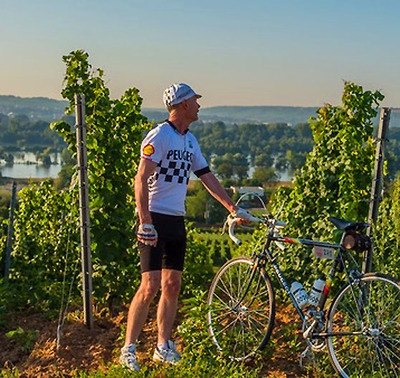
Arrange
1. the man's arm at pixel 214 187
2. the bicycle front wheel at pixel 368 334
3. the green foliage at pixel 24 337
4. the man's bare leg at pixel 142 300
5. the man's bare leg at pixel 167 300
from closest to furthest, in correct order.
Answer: the bicycle front wheel at pixel 368 334, the man's bare leg at pixel 142 300, the man's bare leg at pixel 167 300, the man's arm at pixel 214 187, the green foliage at pixel 24 337

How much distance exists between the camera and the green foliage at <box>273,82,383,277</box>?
6.61 m

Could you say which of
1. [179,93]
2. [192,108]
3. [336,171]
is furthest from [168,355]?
[336,171]

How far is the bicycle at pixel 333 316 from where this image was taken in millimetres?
3977

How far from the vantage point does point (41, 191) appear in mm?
10719

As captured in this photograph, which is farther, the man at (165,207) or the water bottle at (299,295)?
the water bottle at (299,295)

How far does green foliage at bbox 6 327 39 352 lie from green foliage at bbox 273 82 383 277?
9.37 ft

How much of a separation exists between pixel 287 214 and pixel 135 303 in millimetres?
3293

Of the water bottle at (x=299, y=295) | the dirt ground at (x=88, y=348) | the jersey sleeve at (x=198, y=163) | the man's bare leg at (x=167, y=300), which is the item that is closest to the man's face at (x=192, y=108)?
the jersey sleeve at (x=198, y=163)

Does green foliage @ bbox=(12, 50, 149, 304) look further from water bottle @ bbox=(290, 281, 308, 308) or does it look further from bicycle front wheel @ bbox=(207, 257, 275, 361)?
water bottle @ bbox=(290, 281, 308, 308)

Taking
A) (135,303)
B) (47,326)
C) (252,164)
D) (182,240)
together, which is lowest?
(252,164)

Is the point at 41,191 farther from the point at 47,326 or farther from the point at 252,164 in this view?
the point at 252,164

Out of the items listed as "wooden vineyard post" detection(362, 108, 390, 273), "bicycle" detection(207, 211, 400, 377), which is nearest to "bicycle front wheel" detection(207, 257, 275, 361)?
"bicycle" detection(207, 211, 400, 377)

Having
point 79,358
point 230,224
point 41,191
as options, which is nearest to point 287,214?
point 230,224

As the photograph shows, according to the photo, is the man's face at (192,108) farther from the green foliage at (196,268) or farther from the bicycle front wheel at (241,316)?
the green foliage at (196,268)
